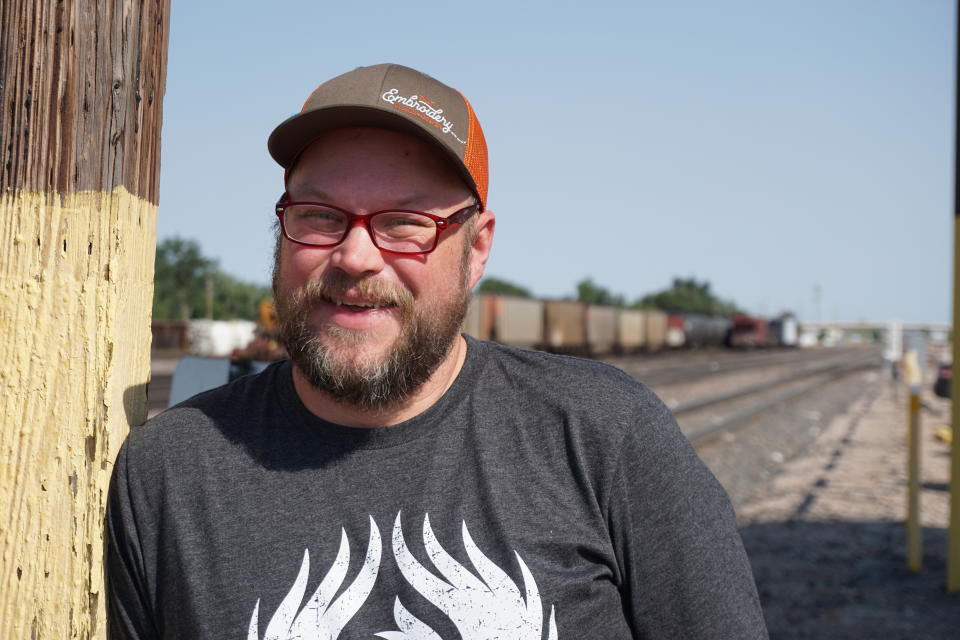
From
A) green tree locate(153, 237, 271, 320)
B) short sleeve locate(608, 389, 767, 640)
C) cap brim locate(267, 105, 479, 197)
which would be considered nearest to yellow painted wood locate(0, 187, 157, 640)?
cap brim locate(267, 105, 479, 197)

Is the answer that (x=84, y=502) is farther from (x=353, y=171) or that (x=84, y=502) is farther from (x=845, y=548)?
(x=845, y=548)

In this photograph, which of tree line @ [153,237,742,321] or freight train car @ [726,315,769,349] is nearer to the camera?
tree line @ [153,237,742,321]

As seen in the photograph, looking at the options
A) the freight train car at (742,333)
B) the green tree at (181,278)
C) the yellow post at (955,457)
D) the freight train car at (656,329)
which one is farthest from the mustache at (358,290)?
the freight train car at (742,333)

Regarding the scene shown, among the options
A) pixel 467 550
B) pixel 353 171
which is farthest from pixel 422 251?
pixel 467 550

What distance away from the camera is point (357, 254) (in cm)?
198

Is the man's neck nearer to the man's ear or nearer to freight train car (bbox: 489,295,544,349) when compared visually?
the man's ear

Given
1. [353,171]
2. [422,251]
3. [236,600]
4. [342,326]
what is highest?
[353,171]

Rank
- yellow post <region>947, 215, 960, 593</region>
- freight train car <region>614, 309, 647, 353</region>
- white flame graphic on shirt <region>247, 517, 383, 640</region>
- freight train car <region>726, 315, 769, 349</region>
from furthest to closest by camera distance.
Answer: freight train car <region>726, 315, 769, 349</region> < freight train car <region>614, 309, 647, 353</region> < yellow post <region>947, 215, 960, 593</region> < white flame graphic on shirt <region>247, 517, 383, 640</region>

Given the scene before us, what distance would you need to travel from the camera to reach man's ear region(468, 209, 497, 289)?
2189 millimetres

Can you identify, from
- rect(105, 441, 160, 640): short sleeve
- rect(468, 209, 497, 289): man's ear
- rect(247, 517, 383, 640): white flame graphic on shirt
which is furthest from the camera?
rect(468, 209, 497, 289): man's ear

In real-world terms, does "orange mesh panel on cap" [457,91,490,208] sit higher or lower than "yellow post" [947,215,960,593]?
higher

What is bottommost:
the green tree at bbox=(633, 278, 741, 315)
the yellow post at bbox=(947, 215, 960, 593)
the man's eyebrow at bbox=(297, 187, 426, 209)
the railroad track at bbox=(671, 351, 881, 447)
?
the railroad track at bbox=(671, 351, 881, 447)

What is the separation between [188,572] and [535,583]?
0.75 metres

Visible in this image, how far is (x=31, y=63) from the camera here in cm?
185
